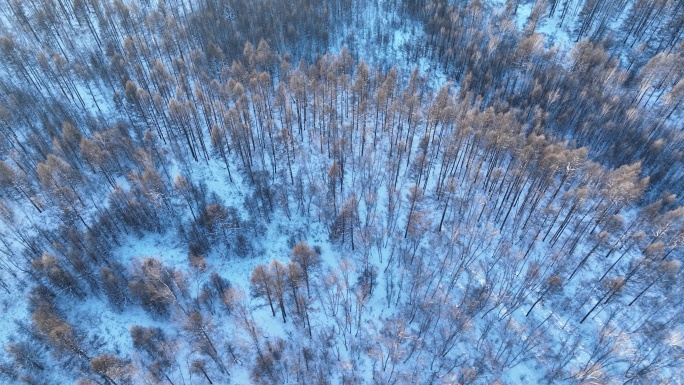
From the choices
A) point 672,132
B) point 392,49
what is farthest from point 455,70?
point 672,132

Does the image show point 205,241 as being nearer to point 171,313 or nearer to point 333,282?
point 171,313

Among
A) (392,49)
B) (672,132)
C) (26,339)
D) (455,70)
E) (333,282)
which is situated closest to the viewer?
(26,339)

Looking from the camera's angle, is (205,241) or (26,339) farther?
(205,241)

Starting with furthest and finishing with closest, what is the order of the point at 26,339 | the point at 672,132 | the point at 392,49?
1. the point at 392,49
2. the point at 672,132
3. the point at 26,339

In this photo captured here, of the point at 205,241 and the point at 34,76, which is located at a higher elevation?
the point at 34,76

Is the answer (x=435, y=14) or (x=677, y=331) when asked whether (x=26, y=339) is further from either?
(x=435, y=14)

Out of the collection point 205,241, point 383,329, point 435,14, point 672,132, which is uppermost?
point 435,14
